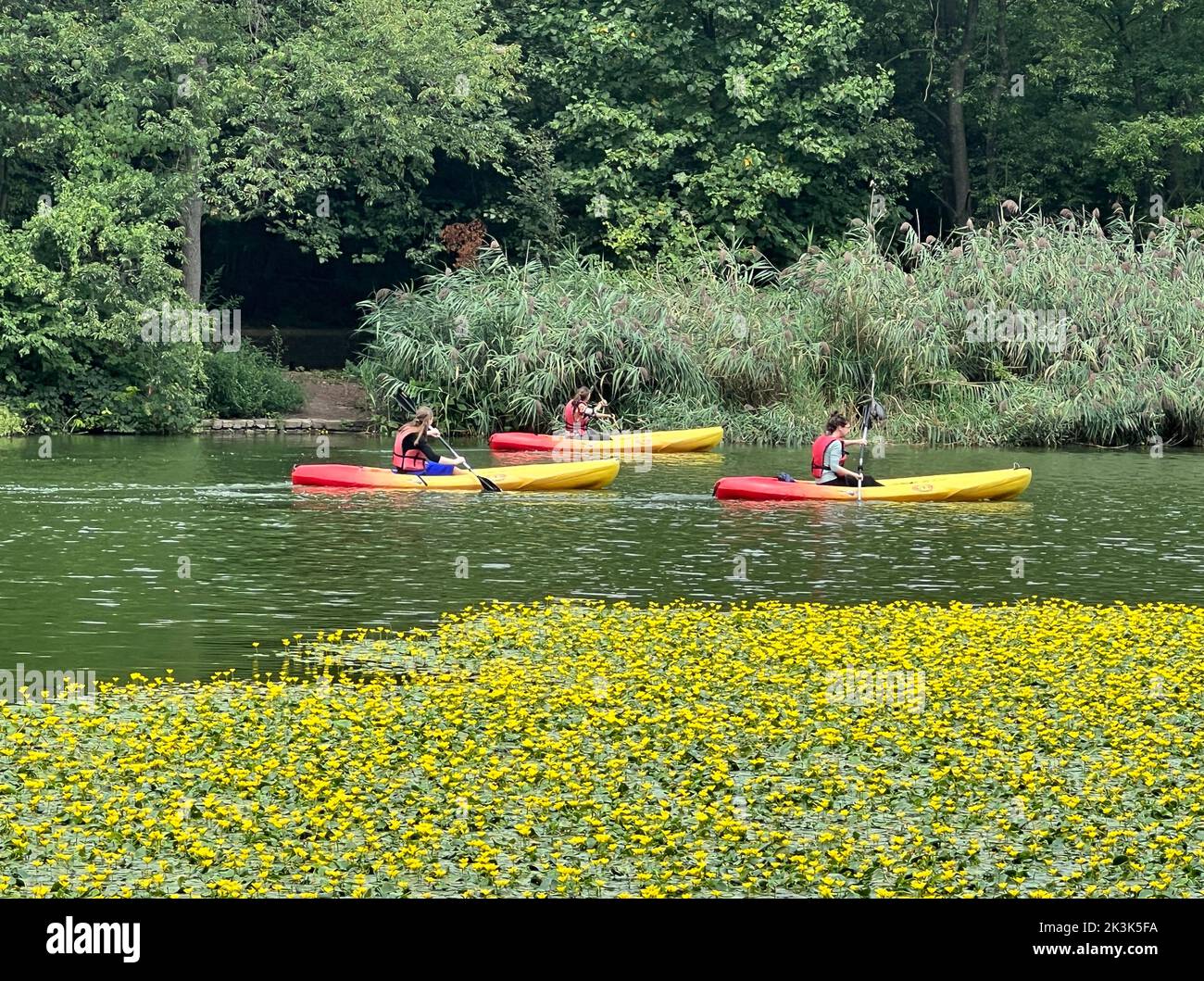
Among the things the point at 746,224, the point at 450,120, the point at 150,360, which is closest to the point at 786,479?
the point at 150,360

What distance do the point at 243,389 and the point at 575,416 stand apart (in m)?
7.91

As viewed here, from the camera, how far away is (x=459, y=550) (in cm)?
1855

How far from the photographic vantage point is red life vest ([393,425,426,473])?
2402cm

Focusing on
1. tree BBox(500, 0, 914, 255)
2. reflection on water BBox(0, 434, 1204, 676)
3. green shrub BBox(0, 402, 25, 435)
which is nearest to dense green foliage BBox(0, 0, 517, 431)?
green shrub BBox(0, 402, 25, 435)

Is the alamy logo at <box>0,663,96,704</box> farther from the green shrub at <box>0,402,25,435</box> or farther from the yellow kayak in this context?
the green shrub at <box>0,402,25,435</box>

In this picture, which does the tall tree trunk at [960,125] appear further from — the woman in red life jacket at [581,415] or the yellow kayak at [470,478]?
the yellow kayak at [470,478]

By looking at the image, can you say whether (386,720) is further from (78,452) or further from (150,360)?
(150,360)

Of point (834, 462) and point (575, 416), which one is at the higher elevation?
point (575, 416)

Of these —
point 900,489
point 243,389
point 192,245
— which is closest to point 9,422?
point 243,389

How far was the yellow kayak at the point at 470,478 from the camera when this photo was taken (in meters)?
23.9

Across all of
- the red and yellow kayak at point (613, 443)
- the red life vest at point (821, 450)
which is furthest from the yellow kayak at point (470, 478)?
the red and yellow kayak at point (613, 443)

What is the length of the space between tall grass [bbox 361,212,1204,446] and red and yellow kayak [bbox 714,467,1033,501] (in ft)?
31.6

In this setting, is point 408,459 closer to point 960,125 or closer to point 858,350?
point 858,350
